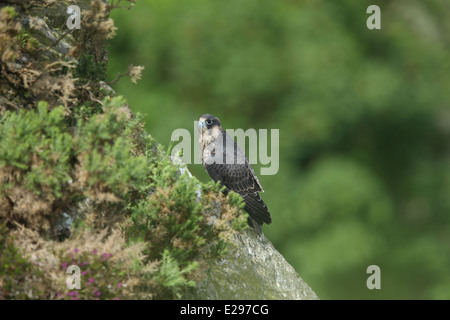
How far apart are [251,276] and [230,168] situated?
162 cm

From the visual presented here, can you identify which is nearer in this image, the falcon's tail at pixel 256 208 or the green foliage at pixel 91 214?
the green foliage at pixel 91 214

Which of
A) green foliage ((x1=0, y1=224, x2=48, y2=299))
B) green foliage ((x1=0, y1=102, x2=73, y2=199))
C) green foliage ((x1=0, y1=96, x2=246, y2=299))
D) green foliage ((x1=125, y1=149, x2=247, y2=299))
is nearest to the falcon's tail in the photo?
green foliage ((x1=125, y1=149, x2=247, y2=299))

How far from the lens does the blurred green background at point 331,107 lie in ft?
58.0

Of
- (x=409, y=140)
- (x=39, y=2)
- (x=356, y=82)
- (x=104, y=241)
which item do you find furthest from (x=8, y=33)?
(x=409, y=140)

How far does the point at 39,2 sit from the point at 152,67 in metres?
11.5

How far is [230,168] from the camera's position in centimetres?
861

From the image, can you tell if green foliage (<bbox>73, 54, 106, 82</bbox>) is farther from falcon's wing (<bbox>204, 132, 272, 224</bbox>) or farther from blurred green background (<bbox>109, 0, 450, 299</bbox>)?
blurred green background (<bbox>109, 0, 450, 299</bbox>)

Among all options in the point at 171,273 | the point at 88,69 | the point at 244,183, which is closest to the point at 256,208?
the point at 244,183

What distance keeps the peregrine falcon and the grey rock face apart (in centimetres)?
40

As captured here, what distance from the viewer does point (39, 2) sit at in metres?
7.30

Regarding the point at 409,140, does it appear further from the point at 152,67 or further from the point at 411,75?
the point at 152,67

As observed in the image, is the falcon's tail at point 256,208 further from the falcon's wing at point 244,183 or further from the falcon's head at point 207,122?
the falcon's head at point 207,122

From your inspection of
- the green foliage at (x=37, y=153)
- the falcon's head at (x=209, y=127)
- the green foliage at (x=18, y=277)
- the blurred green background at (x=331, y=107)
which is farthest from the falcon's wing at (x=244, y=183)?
the blurred green background at (x=331, y=107)

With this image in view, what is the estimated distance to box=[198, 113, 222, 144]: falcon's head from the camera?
8922 millimetres
